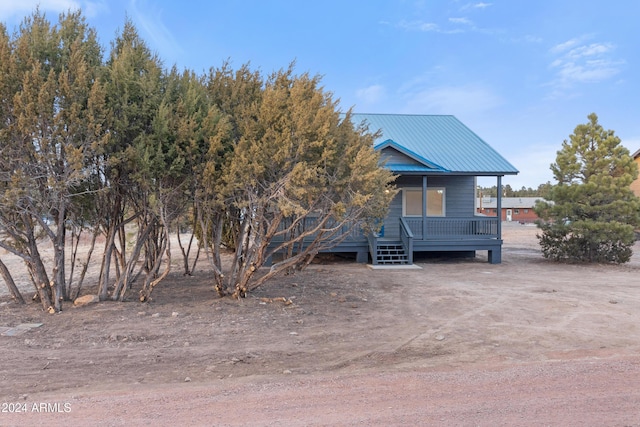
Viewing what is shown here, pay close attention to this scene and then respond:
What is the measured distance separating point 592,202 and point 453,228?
505 centimetres

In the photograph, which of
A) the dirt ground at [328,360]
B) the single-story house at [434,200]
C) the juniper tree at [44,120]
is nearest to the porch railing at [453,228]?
the single-story house at [434,200]

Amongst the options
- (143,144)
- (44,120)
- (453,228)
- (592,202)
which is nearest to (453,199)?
(453,228)

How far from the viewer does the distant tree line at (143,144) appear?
7168mm

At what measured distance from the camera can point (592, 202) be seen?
16672mm

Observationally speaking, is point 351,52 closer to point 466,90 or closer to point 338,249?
point 466,90

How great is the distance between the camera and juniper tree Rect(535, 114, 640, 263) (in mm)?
16141

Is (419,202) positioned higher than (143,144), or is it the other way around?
(143,144)

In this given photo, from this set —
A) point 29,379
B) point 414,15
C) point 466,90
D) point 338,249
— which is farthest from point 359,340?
point 466,90

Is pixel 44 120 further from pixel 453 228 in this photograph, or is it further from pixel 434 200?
pixel 434 200

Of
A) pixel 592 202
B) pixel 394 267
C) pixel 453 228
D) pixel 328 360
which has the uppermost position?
pixel 592 202

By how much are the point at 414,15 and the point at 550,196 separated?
8498 mm

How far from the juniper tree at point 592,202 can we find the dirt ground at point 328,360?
6.69m

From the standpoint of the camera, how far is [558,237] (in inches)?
677

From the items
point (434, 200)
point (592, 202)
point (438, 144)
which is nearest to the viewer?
point (592, 202)
